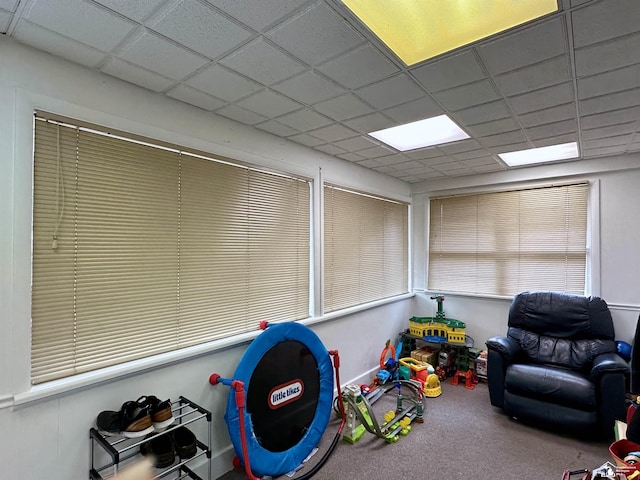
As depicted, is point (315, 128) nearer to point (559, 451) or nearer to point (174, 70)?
point (174, 70)

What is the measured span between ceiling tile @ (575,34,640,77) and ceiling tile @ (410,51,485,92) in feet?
1.54

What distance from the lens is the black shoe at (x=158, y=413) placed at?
178 centimetres

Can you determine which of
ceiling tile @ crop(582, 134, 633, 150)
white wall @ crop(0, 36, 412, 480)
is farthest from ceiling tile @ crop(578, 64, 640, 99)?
white wall @ crop(0, 36, 412, 480)

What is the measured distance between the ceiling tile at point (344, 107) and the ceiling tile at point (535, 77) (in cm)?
83

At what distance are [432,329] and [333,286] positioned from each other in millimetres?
1641

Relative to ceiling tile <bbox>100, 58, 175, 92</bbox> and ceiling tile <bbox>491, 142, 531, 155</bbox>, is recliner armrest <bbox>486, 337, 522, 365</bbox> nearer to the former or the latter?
ceiling tile <bbox>491, 142, 531, 155</bbox>

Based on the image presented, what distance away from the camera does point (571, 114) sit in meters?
2.37

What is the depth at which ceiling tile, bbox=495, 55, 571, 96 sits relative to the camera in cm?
174

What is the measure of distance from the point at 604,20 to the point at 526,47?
0.29m

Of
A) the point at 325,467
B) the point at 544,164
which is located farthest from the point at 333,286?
the point at 544,164

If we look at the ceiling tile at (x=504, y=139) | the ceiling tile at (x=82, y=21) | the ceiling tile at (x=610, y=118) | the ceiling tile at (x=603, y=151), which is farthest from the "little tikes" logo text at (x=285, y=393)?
the ceiling tile at (x=603, y=151)

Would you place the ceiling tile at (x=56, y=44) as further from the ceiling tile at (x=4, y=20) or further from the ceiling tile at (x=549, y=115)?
the ceiling tile at (x=549, y=115)

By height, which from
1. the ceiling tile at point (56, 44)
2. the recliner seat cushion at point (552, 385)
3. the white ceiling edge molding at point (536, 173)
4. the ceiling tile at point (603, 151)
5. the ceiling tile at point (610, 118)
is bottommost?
the recliner seat cushion at point (552, 385)

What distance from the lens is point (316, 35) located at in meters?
1.52
